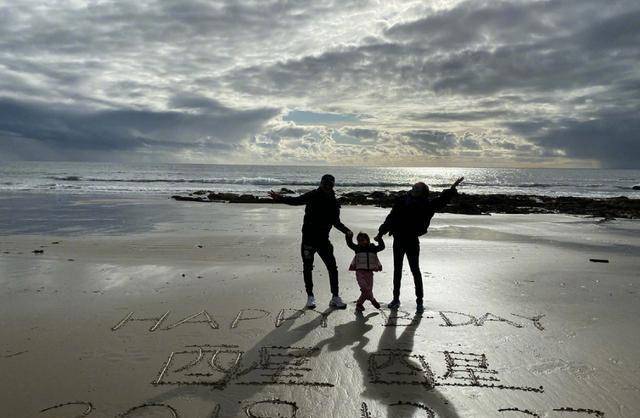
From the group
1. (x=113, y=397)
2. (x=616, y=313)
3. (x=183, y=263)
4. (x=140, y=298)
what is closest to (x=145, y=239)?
(x=183, y=263)

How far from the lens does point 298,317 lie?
6301 mm

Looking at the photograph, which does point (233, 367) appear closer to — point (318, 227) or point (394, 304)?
point (318, 227)

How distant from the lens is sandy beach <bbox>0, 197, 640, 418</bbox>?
4.01m

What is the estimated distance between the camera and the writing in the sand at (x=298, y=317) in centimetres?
596

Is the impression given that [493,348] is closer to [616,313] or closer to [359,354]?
[359,354]

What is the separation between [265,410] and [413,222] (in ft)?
12.1

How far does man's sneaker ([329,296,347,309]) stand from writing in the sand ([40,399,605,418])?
2772 mm

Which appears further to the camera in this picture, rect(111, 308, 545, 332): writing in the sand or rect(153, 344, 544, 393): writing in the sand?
rect(111, 308, 545, 332): writing in the sand

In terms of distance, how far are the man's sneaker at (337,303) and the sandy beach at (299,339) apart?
0.36 feet

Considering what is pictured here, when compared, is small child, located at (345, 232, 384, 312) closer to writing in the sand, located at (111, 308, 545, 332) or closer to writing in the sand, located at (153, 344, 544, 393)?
writing in the sand, located at (111, 308, 545, 332)

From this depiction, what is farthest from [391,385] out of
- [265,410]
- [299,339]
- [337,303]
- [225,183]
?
[225,183]

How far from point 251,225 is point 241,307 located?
10.4 m

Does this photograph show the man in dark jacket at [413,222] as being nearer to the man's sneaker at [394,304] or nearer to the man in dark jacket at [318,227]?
the man's sneaker at [394,304]

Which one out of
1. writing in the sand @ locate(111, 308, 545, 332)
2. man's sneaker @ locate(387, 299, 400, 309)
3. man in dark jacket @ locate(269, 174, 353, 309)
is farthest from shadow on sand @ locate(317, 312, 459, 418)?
man in dark jacket @ locate(269, 174, 353, 309)
